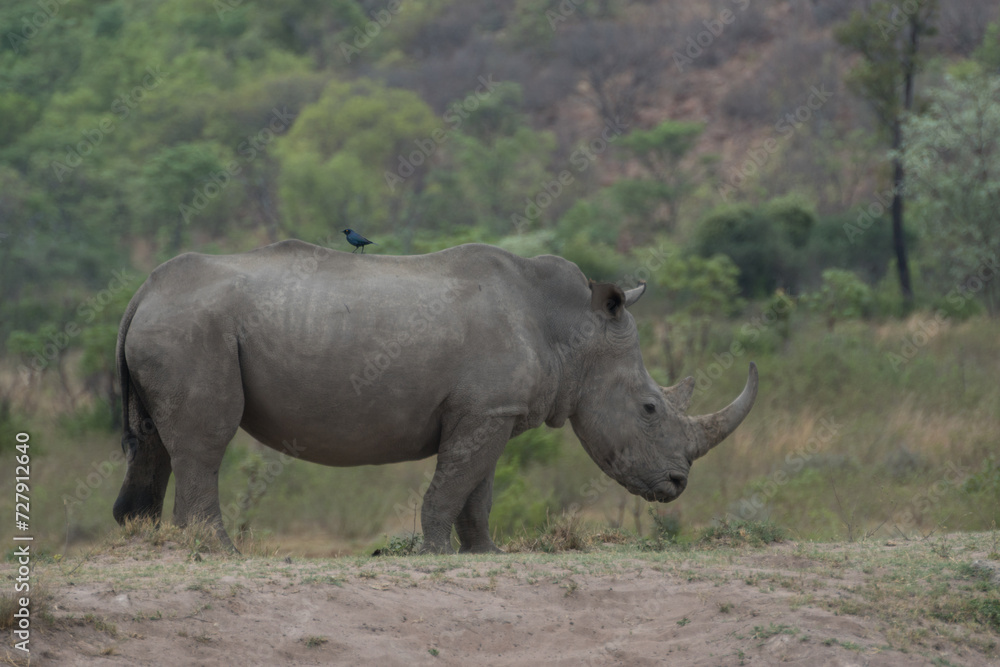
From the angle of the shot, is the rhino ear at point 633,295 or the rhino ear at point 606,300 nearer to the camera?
the rhino ear at point 606,300

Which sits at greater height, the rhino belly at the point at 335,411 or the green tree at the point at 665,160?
the rhino belly at the point at 335,411

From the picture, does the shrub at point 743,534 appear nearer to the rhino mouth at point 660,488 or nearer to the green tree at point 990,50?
the rhino mouth at point 660,488

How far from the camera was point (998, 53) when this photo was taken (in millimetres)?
36875

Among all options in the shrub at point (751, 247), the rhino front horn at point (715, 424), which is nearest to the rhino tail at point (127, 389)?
the rhino front horn at point (715, 424)

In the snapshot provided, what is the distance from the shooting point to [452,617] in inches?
252

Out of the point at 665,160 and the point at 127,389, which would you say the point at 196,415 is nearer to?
the point at 127,389

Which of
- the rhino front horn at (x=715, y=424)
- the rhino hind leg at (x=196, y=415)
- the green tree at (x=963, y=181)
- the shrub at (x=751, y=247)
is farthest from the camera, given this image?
the shrub at (x=751, y=247)

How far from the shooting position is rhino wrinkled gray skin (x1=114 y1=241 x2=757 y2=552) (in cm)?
805

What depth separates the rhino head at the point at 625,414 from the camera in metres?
8.98

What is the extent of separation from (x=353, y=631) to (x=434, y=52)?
165ft

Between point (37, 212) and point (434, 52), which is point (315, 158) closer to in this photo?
point (37, 212)

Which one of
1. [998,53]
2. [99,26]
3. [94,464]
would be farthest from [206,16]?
[94,464]

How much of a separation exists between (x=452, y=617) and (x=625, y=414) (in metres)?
2.95

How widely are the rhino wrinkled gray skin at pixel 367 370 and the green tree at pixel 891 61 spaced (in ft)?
58.2
